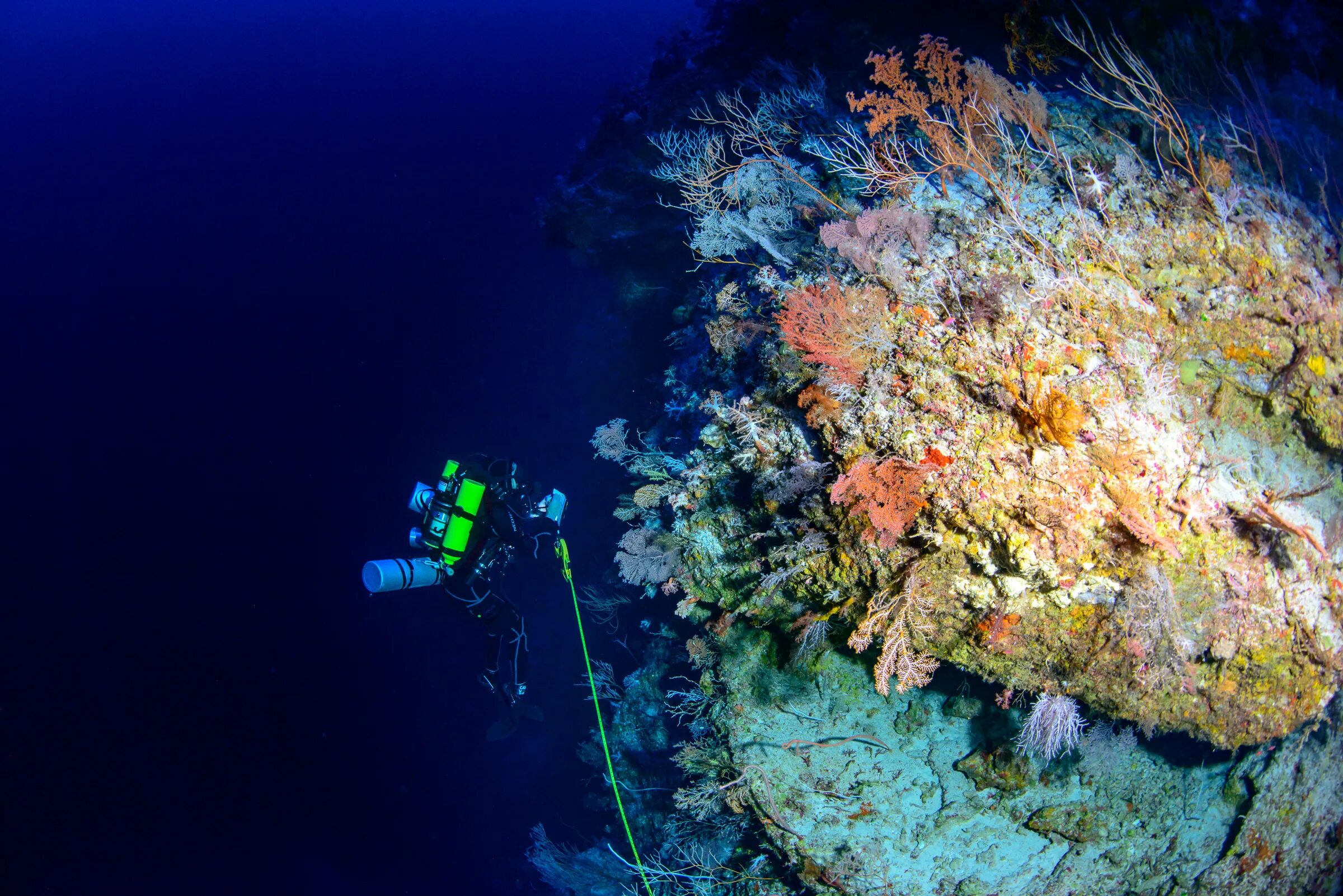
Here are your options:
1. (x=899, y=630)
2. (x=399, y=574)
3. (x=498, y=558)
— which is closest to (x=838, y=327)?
(x=899, y=630)

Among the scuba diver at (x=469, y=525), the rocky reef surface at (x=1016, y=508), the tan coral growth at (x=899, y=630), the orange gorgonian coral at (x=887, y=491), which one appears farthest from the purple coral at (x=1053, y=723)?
the scuba diver at (x=469, y=525)

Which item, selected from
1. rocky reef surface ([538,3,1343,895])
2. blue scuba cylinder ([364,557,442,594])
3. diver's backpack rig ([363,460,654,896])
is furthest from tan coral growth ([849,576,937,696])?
blue scuba cylinder ([364,557,442,594])

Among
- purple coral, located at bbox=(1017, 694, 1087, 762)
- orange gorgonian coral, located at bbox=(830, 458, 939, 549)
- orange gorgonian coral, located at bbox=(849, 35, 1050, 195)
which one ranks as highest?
orange gorgonian coral, located at bbox=(849, 35, 1050, 195)

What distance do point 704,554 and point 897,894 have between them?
2.57m

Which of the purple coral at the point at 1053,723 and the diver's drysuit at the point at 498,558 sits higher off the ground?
the diver's drysuit at the point at 498,558

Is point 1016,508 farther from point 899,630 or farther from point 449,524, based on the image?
point 449,524

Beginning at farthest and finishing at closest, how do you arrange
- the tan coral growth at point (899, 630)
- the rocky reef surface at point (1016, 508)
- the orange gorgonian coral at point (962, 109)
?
the orange gorgonian coral at point (962, 109), the tan coral growth at point (899, 630), the rocky reef surface at point (1016, 508)

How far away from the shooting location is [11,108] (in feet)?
105

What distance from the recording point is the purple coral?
2.36m

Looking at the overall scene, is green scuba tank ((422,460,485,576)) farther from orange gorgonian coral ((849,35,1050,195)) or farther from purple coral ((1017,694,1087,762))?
purple coral ((1017,694,1087,762))

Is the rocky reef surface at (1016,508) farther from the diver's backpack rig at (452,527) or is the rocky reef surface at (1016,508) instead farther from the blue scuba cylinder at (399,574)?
the blue scuba cylinder at (399,574)

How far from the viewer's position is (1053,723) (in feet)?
7.79

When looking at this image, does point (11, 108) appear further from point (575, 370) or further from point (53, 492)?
point (575, 370)

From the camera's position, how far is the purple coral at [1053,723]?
2363 mm
